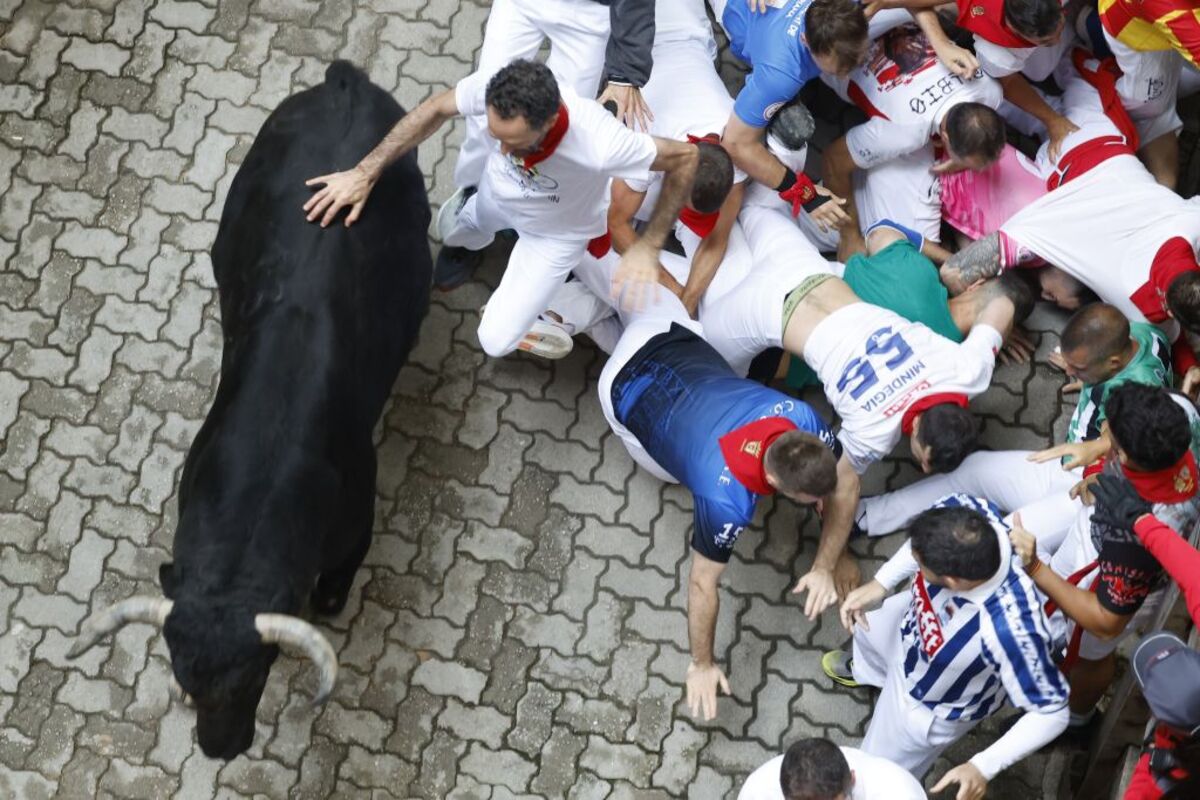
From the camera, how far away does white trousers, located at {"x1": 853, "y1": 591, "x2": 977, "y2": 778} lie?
5035 mm

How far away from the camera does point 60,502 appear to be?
20.6 feet

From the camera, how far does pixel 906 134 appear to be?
6188 mm

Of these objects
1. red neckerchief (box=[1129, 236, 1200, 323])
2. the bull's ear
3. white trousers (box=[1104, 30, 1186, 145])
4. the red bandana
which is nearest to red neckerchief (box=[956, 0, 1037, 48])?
white trousers (box=[1104, 30, 1186, 145])

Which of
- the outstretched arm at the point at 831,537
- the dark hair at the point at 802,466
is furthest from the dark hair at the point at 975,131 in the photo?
the dark hair at the point at 802,466

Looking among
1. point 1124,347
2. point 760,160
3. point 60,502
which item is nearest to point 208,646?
point 60,502

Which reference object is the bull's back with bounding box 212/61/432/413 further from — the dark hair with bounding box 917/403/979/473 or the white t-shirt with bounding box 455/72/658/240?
the dark hair with bounding box 917/403/979/473

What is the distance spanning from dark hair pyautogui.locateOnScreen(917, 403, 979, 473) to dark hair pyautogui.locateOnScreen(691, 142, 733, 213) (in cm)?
131

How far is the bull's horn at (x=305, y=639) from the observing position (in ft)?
15.3

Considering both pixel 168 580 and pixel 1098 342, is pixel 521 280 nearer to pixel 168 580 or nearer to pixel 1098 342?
pixel 168 580

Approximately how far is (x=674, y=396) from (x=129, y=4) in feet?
13.0

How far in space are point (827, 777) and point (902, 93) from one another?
129 inches

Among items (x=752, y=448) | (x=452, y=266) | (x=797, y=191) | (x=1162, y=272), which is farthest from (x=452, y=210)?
(x=1162, y=272)

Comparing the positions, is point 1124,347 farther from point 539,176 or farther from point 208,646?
point 208,646

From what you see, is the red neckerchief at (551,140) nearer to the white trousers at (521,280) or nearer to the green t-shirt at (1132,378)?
the white trousers at (521,280)
